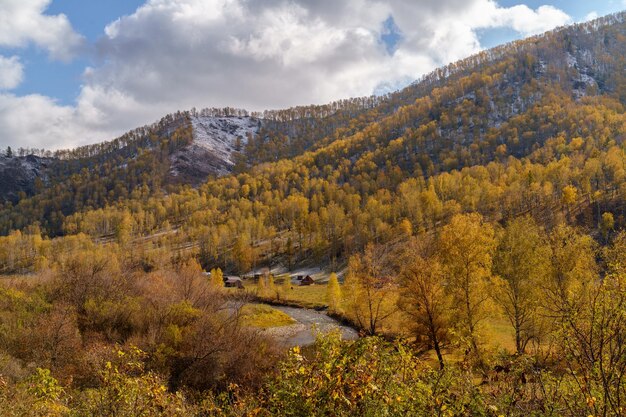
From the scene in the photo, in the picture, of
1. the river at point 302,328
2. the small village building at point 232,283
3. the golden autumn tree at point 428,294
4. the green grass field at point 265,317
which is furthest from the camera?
the small village building at point 232,283

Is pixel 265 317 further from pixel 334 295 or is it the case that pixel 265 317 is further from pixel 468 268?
pixel 468 268

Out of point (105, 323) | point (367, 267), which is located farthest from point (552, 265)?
point (105, 323)

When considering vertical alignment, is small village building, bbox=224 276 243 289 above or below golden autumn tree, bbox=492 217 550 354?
below

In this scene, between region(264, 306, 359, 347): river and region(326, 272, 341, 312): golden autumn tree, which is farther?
region(326, 272, 341, 312): golden autumn tree

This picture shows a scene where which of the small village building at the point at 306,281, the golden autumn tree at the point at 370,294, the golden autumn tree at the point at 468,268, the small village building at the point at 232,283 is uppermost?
the golden autumn tree at the point at 468,268

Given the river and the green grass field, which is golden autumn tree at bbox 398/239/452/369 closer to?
the river

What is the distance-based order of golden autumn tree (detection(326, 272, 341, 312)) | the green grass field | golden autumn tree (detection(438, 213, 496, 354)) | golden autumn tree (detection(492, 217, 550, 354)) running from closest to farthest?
golden autumn tree (detection(492, 217, 550, 354))
golden autumn tree (detection(438, 213, 496, 354))
the green grass field
golden autumn tree (detection(326, 272, 341, 312))

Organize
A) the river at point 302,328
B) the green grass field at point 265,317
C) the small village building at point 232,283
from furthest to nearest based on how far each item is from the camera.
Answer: the small village building at point 232,283, the green grass field at point 265,317, the river at point 302,328

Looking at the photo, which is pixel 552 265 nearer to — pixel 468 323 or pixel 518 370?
pixel 468 323

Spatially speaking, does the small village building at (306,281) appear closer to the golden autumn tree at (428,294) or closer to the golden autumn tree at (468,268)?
the golden autumn tree at (428,294)

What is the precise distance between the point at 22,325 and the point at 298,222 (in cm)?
13009

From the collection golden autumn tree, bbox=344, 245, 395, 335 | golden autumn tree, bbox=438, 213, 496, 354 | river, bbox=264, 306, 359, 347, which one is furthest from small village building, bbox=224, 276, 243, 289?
golden autumn tree, bbox=438, 213, 496, 354

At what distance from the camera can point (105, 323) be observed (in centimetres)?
4103

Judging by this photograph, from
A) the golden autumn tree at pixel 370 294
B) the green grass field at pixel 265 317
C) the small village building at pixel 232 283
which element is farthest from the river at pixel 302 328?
the small village building at pixel 232 283
